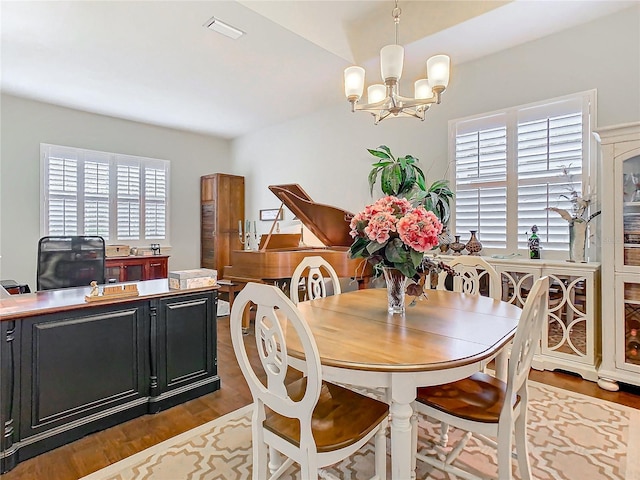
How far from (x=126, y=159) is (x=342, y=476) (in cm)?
574

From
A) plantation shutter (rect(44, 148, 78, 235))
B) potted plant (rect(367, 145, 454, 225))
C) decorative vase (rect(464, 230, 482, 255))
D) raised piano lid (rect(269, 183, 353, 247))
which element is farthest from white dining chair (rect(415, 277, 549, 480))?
plantation shutter (rect(44, 148, 78, 235))

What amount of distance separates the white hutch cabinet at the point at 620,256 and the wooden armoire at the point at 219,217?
17.3ft

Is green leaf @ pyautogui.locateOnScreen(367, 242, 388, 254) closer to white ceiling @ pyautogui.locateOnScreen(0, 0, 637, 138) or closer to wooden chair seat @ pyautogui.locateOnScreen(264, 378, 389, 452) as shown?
wooden chair seat @ pyautogui.locateOnScreen(264, 378, 389, 452)

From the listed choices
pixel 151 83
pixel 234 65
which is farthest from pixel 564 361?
pixel 151 83

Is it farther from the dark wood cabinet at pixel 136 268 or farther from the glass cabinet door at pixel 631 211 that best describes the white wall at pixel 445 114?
the dark wood cabinet at pixel 136 268

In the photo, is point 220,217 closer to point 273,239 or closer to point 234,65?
point 273,239

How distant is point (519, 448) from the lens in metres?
1.53

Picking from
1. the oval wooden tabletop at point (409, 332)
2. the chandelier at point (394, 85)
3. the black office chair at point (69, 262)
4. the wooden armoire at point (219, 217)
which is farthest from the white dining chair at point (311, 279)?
the wooden armoire at point (219, 217)

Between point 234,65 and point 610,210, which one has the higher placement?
point 234,65

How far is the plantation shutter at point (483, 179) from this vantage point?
144 inches

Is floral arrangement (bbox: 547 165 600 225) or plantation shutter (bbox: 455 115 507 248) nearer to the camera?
floral arrangement (bbox: 547 165 600 225)

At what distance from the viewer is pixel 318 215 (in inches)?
158

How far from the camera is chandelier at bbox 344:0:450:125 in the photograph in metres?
2.28

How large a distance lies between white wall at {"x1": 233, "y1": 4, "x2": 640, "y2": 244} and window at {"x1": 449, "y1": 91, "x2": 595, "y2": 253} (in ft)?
0.48
